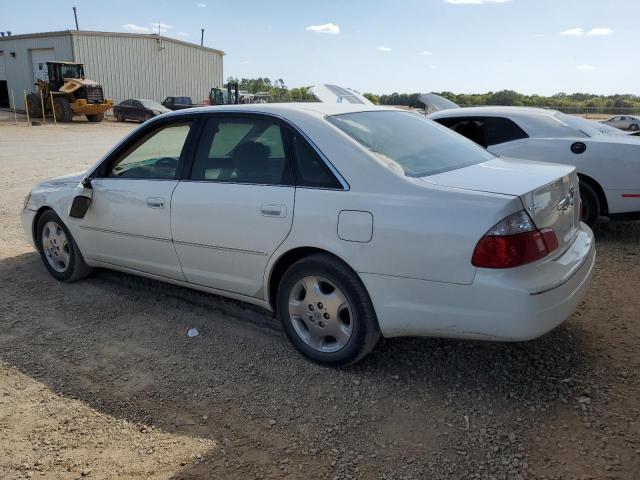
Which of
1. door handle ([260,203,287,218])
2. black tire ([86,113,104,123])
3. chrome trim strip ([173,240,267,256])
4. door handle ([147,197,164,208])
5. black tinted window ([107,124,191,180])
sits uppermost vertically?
black tinted window ([107,124,191,180])

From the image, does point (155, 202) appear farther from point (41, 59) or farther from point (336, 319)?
point (41, 59)

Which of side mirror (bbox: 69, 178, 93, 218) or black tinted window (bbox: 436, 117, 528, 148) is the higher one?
black tinted window (bbox: 436, 117, 528, 148)

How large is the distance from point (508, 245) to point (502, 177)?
0.60m

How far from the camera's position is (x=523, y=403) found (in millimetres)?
2895

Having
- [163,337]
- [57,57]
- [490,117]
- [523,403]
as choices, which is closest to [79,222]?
[163,337]

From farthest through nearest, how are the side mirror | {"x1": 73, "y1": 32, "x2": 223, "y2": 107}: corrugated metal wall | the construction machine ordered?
1. {"x1": 73, "y1": 32, "x2": 223, "y2": 107}: corrugated metal wall
2. the construction machine
3. the side mirror

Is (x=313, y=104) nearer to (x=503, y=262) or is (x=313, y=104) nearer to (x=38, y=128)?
(x=503, y=262)

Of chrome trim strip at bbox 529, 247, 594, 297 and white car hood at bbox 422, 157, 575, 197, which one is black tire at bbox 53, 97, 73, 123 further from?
chrome trim strip at bbox 529, 247, 594, 297

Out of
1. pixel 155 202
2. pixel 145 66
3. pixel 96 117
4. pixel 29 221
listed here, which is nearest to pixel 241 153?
pixel 155 202

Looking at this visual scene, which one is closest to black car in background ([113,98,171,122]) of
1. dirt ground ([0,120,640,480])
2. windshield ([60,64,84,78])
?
windshield ([60,64,84,78])

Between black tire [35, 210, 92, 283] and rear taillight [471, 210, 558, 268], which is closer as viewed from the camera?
rear taillight [471, 210, 558, 268]

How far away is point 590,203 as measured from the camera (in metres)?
→ 5.90

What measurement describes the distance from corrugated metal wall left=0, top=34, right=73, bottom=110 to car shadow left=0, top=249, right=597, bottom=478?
113 ft

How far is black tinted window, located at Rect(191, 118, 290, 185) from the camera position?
3404 millimetres
